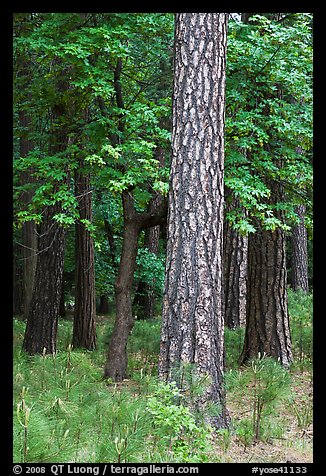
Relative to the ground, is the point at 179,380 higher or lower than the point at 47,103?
lower

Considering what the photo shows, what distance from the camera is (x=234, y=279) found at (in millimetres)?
12547

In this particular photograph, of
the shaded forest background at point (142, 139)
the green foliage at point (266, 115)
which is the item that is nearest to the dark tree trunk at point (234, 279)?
the shaded forest background at point (142, 139)

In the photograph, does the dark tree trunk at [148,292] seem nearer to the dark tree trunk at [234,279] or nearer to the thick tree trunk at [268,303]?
the dark tree trunk at [234,279]

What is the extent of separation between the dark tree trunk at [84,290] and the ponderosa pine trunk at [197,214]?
6064 millimetres

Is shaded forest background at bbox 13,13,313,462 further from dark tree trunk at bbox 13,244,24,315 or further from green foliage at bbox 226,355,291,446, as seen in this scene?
dark tree trunk at bbox 13,244,24,315

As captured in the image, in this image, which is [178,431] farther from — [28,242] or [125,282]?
[28,242]

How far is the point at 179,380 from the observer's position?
5770mm

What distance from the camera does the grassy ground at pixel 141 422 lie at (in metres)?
4.49

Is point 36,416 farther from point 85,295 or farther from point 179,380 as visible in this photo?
point 85,295
